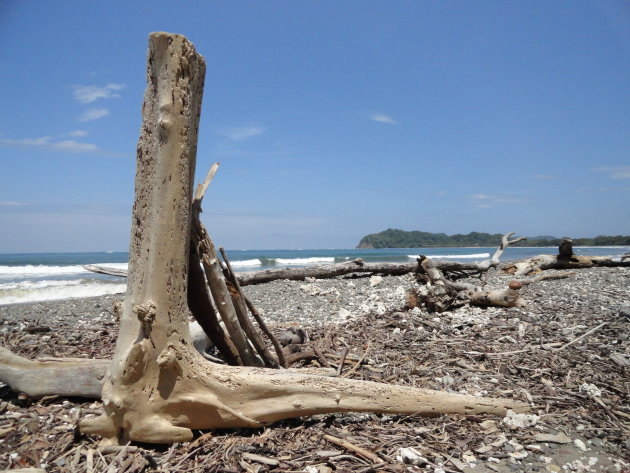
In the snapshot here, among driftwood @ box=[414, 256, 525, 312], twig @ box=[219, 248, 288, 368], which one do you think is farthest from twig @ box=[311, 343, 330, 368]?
driftwood @ box=[414, 256, 525, 312]

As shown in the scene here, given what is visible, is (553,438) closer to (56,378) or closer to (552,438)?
(552,438)

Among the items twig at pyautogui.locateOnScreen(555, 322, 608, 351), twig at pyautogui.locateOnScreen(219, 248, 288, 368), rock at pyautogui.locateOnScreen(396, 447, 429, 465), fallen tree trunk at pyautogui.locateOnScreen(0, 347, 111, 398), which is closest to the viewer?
rock at pyautogui.locateOnScreen(396, 447, 429, 465)

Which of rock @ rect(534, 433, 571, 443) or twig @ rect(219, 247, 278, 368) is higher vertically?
twig @ rect(219, 247, 278, 368)

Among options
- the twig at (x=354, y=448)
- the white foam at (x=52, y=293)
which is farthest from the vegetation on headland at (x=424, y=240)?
the twig at (x=354, y=448)

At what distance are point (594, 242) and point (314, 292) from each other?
199 ft

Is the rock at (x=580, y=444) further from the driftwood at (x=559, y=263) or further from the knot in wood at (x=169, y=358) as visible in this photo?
the driftwood at (x=559, y=263)

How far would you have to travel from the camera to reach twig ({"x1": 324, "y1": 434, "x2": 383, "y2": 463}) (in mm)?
2779

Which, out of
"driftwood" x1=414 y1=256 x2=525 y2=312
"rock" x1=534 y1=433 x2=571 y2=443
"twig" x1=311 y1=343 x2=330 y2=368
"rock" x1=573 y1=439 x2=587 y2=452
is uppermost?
"driftwood" x1=414 y1=256 x2=525 y2=312

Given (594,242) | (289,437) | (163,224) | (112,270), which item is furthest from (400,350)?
(594,242)

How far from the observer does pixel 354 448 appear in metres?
2.88

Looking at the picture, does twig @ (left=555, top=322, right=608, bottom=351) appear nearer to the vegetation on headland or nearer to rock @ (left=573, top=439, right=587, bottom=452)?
rock @ (left=573, top=439, right=587, bottom=452)

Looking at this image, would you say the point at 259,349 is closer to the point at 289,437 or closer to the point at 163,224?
the point at 289,437

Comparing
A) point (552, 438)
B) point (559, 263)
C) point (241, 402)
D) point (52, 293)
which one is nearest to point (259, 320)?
point (241, 402)

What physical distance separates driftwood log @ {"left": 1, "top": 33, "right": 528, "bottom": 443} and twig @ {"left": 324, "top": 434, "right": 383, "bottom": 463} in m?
0.28
